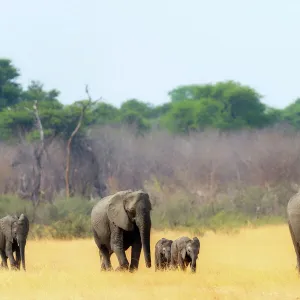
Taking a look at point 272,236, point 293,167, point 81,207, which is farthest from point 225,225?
A: point 293,167

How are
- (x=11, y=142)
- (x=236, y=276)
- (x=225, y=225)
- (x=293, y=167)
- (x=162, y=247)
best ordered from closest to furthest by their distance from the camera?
(x=236, y=276) → (x=162, y=247) → (x=225, y=225) → (x=293, y=167) → (x=11, y=142)

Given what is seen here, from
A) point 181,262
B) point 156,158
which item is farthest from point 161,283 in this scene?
point 156,158

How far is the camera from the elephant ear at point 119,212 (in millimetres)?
16656

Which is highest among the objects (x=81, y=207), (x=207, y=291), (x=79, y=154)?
(x=79, y=154)

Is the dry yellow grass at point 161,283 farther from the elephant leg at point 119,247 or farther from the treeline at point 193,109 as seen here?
the treeline at point 193,109

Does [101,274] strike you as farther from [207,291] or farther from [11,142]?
[11,142]

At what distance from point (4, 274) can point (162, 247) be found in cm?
277

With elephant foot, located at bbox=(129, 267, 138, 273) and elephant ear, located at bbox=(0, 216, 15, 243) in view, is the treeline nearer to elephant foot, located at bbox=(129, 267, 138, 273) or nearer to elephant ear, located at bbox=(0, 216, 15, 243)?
elephant ear, located at bbox=(0, 216, 15, 243)

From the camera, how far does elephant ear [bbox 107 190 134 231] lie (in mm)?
16656

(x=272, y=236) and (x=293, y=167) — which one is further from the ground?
(x=293, y=167)

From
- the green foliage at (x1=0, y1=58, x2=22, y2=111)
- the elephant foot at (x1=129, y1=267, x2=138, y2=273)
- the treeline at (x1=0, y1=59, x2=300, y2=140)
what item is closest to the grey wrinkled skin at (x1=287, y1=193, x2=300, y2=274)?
the elephant foot at (x1=129, y1=267, x2=138, y2=273)

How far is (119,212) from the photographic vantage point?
16828 mm

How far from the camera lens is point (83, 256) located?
23.7 metres

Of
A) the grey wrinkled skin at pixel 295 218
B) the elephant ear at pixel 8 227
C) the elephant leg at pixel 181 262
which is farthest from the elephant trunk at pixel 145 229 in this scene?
the elephant ear at pixel 8 227
